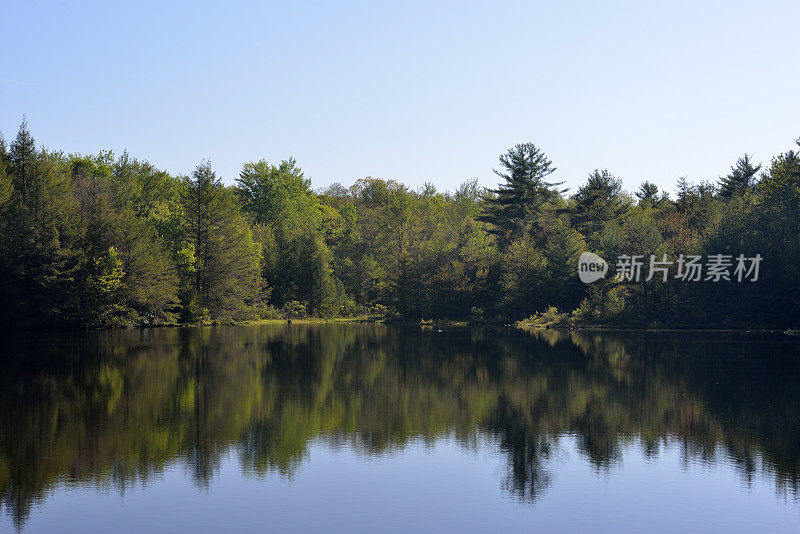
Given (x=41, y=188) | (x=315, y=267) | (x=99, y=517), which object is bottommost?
(x=99, y=517)

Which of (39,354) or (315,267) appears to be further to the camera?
(315,267)

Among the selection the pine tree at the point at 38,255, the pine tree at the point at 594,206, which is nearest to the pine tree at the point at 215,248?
the pine tree at the point at 38,255

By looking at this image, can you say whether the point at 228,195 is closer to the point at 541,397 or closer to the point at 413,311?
the point at 413,311

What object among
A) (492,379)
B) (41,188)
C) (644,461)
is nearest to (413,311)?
(41,188)

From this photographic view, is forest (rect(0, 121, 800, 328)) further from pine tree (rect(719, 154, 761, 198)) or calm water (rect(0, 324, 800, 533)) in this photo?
calm water (rect(0, 324, 800, 533))

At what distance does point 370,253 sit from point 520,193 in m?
19.5

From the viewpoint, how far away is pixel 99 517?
378 inches

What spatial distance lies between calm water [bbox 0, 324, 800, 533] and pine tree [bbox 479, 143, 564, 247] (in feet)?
175

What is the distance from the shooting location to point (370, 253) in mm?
88688

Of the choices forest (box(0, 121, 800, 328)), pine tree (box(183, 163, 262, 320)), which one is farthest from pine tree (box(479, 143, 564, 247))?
pine tree (box(183, 163, 262, 320))

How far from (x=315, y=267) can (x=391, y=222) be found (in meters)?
20.6

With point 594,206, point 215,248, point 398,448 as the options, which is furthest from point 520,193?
point 398,448

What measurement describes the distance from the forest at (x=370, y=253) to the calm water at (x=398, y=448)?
97.4ft

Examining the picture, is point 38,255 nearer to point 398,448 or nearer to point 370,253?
point 370,253
